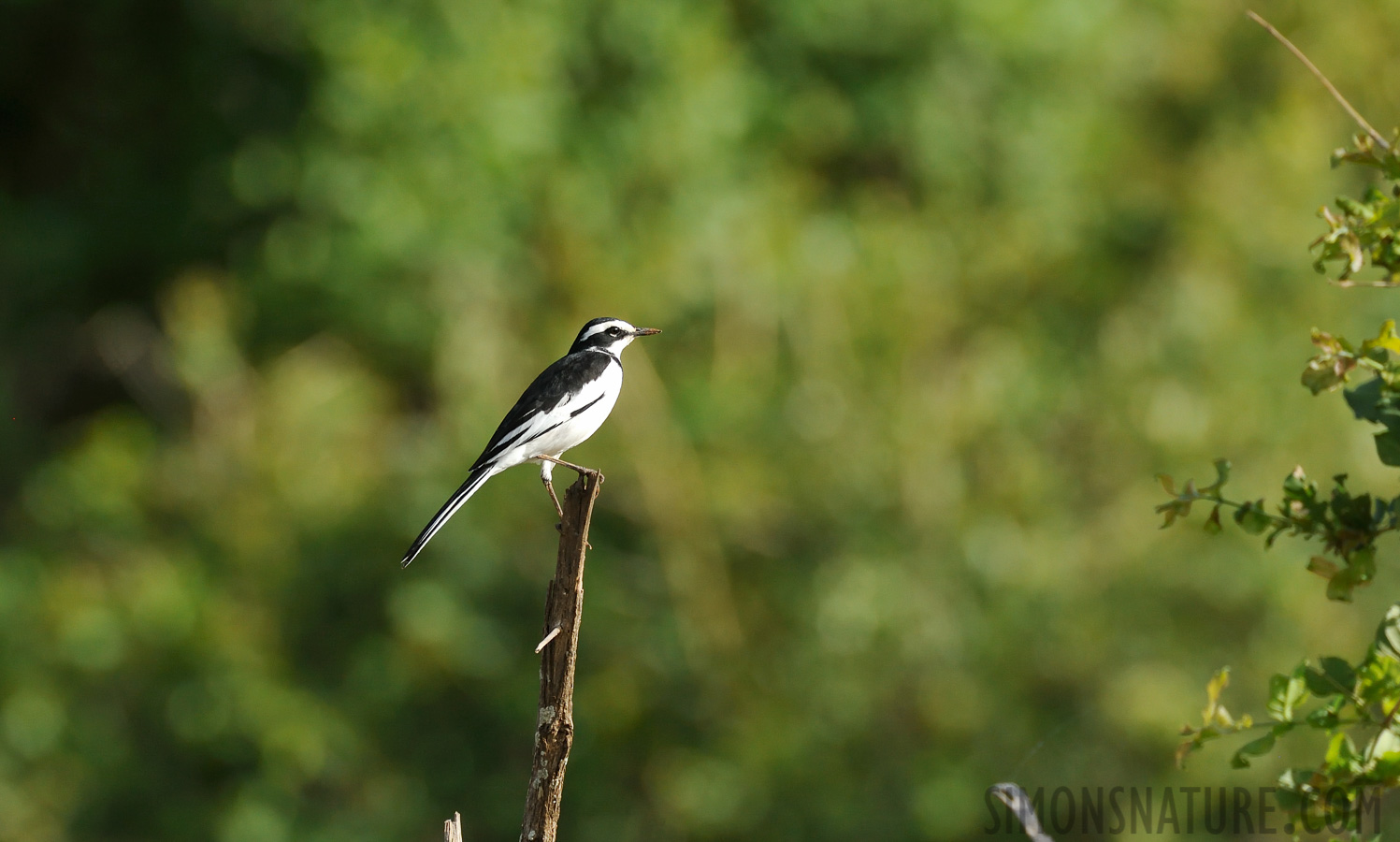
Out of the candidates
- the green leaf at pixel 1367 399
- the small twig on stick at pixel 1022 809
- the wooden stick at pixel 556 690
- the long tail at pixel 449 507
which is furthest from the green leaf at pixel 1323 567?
the long tail at pixel 449 507

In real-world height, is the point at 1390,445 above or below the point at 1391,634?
above

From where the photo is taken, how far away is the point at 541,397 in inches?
196

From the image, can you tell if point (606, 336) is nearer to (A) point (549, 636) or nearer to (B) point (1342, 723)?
(A) point (549, 636)

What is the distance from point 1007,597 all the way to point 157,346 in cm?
898

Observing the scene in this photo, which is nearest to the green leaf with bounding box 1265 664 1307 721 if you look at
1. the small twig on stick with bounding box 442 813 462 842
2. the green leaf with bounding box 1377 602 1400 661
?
the green leaf with bounding box 1377 602 1400 661

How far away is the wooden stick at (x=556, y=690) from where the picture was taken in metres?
2.93

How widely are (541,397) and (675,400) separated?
183 inches

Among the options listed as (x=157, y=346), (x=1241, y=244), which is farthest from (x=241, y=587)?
(x=1241, y=244)

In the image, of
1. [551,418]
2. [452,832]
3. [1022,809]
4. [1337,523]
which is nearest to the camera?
[1022,809]

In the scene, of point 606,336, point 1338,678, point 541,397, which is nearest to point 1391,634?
point 1338,678

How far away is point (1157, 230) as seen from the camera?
12.2m

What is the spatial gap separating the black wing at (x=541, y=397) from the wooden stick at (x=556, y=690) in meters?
1.45

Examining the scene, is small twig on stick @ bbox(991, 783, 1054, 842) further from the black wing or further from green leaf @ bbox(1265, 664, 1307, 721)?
the black wing

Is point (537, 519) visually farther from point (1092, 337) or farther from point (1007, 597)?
point (1092, 337)
